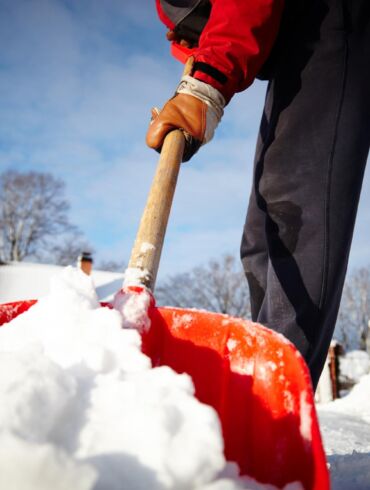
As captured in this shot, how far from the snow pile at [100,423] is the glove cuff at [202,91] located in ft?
3.04

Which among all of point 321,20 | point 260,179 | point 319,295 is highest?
point 321,20

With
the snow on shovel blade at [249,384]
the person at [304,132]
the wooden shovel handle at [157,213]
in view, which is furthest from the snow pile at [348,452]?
the wooden shovel handle at [157,213]

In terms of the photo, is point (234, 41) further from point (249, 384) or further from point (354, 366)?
point (354, 366)

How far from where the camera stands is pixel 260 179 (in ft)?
5.16

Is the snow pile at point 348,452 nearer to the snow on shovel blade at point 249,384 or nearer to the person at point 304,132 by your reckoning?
the person at point 304,132

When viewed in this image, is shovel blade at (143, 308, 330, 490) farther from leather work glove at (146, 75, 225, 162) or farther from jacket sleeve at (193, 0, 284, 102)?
jacket sleeve at (193, 0, 284, 102)

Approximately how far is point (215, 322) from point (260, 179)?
0.83 metres

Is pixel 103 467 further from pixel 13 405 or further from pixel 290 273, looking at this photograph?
pixel 290 273

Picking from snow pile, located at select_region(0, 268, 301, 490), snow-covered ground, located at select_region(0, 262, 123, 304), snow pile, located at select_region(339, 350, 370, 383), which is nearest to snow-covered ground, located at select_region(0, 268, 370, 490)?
snow pile, located at select_region(0, 268, 301, 490)

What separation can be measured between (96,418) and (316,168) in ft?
3.58

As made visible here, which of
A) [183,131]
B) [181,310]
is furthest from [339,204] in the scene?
[181,310]

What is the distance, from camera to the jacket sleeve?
136 cm

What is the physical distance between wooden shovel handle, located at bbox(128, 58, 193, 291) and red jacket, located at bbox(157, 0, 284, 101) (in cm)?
25

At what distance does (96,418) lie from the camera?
62cm
